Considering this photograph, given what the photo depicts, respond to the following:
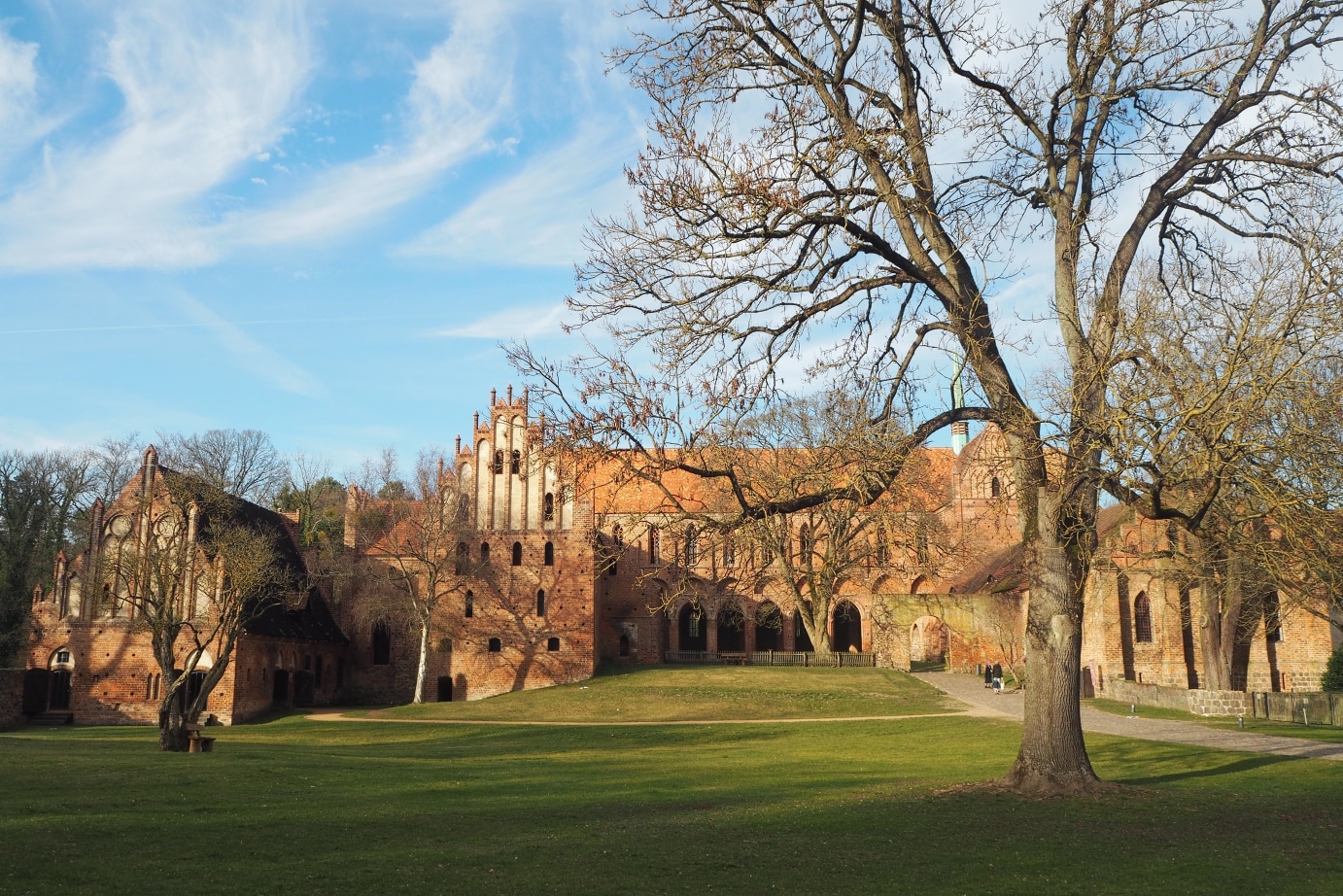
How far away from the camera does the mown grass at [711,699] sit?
1393 inches

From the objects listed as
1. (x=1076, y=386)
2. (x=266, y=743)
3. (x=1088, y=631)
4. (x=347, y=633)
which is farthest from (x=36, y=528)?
(x=1076, y=386)

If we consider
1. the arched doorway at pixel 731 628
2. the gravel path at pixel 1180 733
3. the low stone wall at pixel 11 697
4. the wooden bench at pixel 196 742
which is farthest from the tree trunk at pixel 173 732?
the arched doorway at pixel 731 628

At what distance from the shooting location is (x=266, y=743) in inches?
1064

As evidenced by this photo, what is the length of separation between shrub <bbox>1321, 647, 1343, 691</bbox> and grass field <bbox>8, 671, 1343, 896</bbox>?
966 centimetres

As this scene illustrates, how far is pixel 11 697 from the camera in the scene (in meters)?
35.0

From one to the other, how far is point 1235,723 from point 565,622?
2515 cm

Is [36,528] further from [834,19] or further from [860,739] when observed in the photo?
[834,19]

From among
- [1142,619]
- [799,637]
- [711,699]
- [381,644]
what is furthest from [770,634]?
[1142,619]

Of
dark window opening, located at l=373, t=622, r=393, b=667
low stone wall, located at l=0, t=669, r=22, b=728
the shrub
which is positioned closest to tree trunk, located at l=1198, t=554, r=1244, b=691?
the shrub

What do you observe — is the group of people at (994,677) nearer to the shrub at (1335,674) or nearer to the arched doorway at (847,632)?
the shrub at (1335,674)

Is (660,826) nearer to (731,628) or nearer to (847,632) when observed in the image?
(731,628)

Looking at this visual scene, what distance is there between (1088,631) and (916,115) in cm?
2925

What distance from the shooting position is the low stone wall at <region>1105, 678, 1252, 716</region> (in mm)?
27844

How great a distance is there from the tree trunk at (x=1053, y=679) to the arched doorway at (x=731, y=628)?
42160mm
